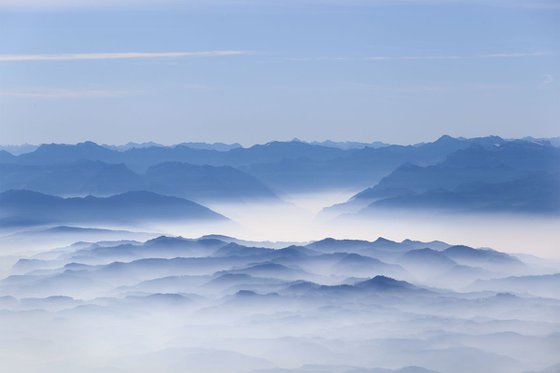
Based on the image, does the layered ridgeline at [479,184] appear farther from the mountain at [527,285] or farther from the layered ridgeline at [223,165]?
the mountain at [527,285]

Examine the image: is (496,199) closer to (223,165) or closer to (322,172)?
(322,172)

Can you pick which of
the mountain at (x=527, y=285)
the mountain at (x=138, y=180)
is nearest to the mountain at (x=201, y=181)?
the mountain at (x=138, y=180)

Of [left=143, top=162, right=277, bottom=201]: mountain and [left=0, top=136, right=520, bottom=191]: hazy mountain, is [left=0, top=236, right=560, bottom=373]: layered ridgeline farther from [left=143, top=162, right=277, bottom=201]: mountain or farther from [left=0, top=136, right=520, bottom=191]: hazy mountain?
[left=0, top=136, right=520, bottom=191]: hazy mountain

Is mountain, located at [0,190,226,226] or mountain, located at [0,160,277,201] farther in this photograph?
mountain, located at [0,160,277,201]

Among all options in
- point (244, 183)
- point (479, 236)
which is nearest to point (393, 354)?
point (479, 236)

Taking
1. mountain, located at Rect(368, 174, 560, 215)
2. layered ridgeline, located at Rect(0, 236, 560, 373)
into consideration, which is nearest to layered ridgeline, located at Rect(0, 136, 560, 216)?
mountain, located at Rect(368, 174, 560, 215)

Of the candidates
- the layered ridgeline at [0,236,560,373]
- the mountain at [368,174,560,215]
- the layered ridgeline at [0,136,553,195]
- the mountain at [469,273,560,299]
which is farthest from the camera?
the layered ridgeline at [0,136,553,195]

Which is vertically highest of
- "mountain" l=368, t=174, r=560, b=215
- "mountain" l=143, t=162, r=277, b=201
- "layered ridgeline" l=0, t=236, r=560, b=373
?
"mountain" l=143, t=162, r=277, b=201
